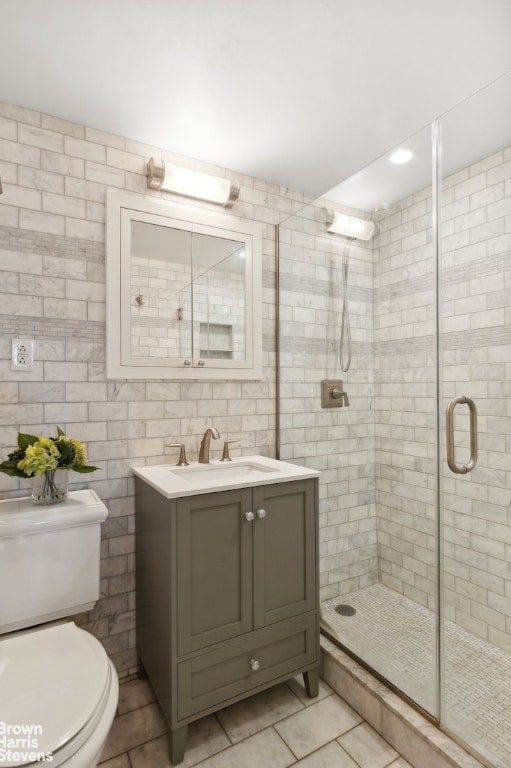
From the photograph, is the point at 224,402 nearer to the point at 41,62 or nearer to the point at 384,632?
the point at 384,632

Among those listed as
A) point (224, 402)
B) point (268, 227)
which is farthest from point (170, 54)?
point (224, 402)

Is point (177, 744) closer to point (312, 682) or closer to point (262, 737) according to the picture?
point (262, 737)

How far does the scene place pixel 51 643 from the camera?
120 centimetres

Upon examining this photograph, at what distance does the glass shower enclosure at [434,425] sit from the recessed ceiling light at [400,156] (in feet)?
0.08

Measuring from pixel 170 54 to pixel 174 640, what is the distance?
2.11 metres

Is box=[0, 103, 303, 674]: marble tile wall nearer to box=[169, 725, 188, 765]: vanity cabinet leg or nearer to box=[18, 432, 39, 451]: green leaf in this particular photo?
box=[18, 432, 39, 451]: green leaf

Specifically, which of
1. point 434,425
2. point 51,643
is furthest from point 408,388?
point 51,643

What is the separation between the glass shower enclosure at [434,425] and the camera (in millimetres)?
1464

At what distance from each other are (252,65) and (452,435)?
61.4 inches

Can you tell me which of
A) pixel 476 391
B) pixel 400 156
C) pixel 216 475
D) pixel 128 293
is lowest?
pixel 216 475

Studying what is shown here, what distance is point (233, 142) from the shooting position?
1.94 meters

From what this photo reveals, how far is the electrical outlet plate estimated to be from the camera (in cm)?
164

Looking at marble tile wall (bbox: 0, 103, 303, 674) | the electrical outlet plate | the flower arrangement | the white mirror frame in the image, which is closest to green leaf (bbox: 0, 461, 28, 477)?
the flower arrangement

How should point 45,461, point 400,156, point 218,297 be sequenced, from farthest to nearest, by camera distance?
point 218,297 < point 400,156 < point 45,461
